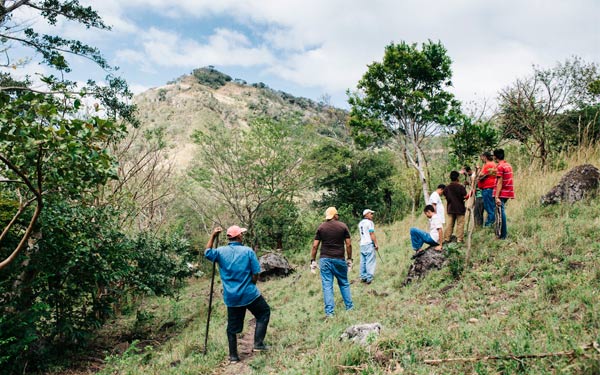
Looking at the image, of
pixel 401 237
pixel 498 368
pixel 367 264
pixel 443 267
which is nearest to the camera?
pixel 498 368

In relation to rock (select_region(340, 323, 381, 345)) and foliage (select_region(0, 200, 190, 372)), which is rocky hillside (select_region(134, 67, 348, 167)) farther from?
rock (select_region(340, 323, 381, 345))

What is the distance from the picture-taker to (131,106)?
445 inches

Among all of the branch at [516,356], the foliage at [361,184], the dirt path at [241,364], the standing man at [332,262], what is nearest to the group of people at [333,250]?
the standing man at [332,262]

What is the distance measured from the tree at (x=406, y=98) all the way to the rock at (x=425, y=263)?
9101 mm

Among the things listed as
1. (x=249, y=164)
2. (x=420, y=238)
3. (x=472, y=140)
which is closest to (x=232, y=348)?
(x=420, y=238)

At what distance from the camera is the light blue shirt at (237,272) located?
5094mm

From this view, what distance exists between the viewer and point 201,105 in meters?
70.6

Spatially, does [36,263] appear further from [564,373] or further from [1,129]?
[564,373]

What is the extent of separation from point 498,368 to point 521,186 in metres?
8.93

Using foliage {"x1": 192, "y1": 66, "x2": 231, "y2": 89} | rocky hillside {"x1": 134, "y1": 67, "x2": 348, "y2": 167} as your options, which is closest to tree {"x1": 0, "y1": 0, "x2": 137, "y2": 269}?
rocky hillside {"x1": 134, "y1": 67, "x2": 348, "y2": 167}

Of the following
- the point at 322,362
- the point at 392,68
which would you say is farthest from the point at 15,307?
the point at 392,68

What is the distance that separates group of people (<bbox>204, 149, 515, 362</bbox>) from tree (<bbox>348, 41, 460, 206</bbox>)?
27.3 feet

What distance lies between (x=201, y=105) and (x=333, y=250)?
69.1 m

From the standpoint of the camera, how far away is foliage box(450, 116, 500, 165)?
30.3 ft
